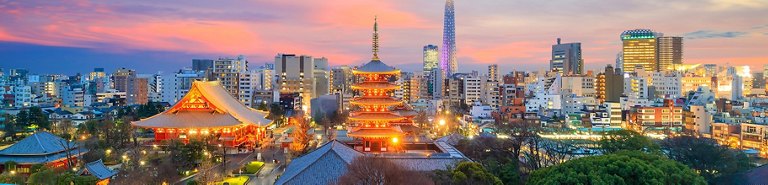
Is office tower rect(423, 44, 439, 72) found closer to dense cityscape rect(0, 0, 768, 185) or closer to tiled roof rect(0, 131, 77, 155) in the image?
dense cityscape rect(0, 0, 768, 185)

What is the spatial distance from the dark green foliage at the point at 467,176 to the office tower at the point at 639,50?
303ft

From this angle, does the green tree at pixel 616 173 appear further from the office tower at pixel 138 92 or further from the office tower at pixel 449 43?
the office tower at pixel 449 43

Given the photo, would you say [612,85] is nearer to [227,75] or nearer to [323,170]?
[227,75]

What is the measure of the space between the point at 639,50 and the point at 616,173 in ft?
310

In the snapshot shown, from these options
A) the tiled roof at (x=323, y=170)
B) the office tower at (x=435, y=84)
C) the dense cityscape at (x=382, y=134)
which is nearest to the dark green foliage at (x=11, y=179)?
the dense cityscape at (x=382, y=134)

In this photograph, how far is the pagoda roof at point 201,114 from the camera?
4088 centimetres

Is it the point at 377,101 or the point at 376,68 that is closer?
the point at 377,101

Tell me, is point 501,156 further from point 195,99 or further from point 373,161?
point 195,99

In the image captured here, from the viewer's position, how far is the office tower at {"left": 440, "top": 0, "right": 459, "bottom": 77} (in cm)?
14512

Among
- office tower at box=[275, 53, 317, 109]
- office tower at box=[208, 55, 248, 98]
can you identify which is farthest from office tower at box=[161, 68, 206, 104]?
office tower at box=[275, 53, 317, 109]

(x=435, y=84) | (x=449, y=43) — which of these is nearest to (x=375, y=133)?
(x=435, y=84)

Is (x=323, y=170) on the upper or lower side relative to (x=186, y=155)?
upper

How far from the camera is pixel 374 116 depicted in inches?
1275

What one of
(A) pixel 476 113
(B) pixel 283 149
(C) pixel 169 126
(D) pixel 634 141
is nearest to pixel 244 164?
(B) pixel 283 149
